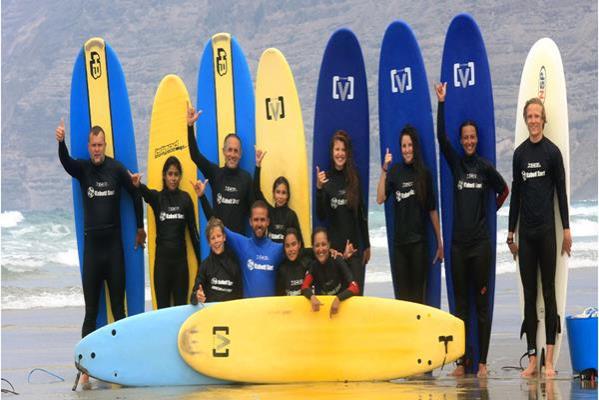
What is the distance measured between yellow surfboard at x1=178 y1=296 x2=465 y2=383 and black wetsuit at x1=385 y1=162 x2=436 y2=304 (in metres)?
0.50

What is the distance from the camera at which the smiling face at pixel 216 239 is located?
24.9ft

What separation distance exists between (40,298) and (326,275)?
9.63 m

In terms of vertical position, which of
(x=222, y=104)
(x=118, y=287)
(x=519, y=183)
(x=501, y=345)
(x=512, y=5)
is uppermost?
(x=512, y=5)

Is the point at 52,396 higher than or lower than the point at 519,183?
lower

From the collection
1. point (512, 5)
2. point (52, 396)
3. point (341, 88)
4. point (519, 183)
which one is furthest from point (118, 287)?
point (512, 5)

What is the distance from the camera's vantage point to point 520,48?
198ft

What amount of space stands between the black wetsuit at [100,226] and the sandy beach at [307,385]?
61 centimetres

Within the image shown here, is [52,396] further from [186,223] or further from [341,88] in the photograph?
[341,88]

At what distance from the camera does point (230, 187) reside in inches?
325

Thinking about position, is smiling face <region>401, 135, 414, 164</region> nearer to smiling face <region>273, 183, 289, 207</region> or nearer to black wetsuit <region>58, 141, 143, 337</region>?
smiling face <region>273, 183, 289, 207</region>

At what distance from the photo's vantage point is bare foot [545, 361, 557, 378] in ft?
24.6

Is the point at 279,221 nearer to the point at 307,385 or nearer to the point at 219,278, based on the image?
the point at 219,278

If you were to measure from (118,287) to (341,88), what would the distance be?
1.99 meters

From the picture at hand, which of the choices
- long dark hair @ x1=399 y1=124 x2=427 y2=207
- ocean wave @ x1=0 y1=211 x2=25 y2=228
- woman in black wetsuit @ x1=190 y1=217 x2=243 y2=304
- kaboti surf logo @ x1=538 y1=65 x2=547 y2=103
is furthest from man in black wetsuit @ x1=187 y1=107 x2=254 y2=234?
ocean wave @ x1=0 y1=211 x2=25 y2=228
